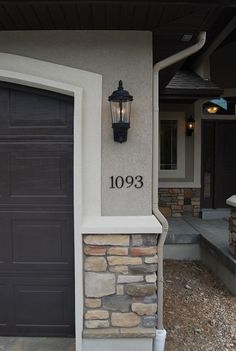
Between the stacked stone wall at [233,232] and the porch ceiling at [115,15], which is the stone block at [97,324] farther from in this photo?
the porch ceiling at [115,15]

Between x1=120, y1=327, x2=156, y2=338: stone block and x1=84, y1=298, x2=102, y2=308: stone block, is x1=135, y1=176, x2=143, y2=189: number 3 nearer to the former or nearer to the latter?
x1=84, y1=298, x2=102, y2=308: stone block

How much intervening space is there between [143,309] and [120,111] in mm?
1635

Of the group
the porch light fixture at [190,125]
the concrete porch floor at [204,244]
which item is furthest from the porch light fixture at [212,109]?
the concrete porch floor at [204,244]

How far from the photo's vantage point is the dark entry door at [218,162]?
276 inches

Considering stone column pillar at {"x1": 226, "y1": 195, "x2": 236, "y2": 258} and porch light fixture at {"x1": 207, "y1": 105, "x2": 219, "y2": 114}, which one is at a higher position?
porch light fixture at {"x1": 207, "y1": 105, "x2": 219, "y2": 114}

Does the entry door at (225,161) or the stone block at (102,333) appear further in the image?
the entry door at (225,161)

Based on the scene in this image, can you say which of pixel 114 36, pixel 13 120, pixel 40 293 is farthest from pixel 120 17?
pixel 40 293

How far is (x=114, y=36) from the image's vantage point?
2.81 meters

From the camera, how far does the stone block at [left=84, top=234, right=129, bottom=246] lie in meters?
2.81

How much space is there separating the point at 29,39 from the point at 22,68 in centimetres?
24

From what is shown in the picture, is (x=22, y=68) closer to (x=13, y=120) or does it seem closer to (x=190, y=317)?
(x=13, y=120)

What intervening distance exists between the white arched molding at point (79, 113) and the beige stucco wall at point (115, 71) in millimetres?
56

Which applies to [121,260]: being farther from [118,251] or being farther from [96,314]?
[96,314]

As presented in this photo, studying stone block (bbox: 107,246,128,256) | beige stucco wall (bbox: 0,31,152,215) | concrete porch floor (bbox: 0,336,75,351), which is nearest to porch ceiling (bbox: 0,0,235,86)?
beige stucco wall (bbox: 0,31,152,215)
